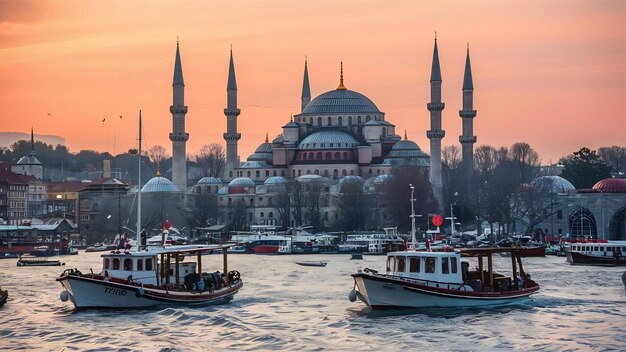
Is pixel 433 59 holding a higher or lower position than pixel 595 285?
higher

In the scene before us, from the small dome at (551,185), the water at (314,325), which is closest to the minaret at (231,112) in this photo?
the small dome at (551,185)

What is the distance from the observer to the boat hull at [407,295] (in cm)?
5078

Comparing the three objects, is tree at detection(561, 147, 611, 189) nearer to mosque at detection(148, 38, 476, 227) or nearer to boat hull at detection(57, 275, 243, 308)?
mosque at detection(148, 38, 476, 227)

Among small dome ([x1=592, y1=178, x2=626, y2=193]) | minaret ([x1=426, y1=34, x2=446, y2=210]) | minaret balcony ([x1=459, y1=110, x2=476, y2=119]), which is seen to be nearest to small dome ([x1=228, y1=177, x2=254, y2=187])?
minaret ([x1=426, y1=34, x2=446, y2=210])

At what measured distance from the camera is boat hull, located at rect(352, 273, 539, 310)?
5078cm

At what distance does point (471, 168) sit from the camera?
151 m

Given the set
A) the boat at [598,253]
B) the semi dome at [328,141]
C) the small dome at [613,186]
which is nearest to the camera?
the boat at [598,253]

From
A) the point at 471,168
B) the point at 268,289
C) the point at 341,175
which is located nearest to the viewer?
the point at 268,289

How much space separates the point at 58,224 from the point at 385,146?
5312cm

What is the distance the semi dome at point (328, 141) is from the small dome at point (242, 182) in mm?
9320

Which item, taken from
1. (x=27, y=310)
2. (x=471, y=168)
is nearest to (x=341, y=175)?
(x=471, y=168)

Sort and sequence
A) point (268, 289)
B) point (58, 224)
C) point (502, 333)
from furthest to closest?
point (58, 224) → point (268, 289) → point (502, 333)

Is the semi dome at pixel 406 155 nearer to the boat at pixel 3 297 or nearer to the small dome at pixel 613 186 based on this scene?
the small dome at pixel 613 186

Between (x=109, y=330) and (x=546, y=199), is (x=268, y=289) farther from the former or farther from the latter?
(x=546, y=199)
